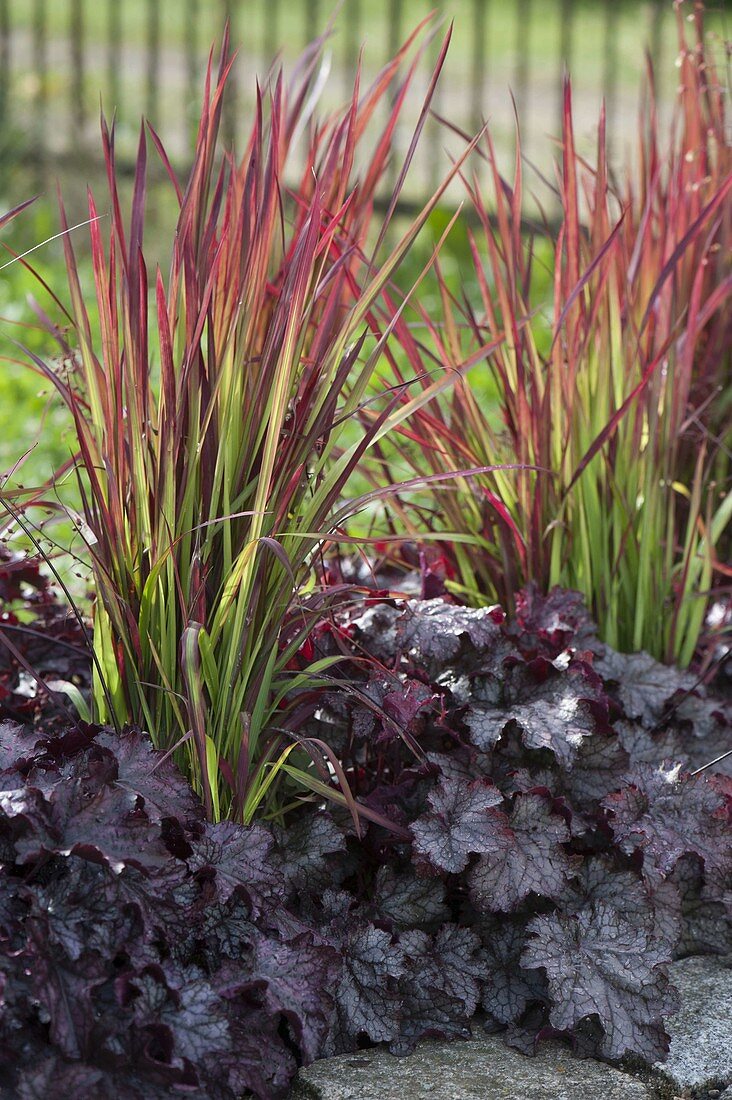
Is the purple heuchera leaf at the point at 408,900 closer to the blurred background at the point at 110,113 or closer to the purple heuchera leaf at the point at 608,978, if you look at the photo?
the purple heuchera leaf at the point at 608,978

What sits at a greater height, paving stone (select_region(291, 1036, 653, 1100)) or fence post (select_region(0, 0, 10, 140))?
fence post (select_region(0, 0, 10, 140))

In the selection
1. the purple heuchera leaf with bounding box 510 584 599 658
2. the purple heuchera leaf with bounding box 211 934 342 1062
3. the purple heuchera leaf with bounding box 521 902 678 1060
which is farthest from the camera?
the purple heuchera leaf with bounding box 510 584 599 658

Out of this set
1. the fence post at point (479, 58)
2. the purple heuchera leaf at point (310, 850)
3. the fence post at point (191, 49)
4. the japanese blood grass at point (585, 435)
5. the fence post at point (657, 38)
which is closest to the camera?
the purple heuchera leaf at point (310, 850)

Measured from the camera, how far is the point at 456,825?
1652 millimetres

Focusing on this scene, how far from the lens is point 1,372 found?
15.6 ft

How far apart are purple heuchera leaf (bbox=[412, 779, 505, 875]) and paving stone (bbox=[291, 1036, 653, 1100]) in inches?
9.4

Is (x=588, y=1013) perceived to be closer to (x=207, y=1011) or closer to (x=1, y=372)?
(x=207, y=1011)

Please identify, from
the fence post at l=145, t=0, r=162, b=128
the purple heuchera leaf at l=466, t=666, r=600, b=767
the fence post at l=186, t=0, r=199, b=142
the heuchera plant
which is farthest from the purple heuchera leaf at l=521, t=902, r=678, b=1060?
the fence post at l=145, t=0, r=162, b=128

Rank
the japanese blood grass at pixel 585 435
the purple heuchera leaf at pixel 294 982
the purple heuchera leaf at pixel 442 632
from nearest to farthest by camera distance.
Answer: the purple heuchera leaf at pixel 294 982 → the purple heuchera leaf at pixel 442 632 → the japanese blood grass at pixel 585 435

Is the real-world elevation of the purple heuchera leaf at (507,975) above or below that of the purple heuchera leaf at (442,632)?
below

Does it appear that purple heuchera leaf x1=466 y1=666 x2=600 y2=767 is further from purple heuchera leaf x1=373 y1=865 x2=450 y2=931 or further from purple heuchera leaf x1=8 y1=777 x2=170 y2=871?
purple heuchera leaf x1=8 y1=777 x2=170 y2=871

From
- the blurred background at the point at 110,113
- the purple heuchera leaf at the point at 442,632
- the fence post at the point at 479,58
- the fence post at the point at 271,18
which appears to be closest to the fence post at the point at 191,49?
the blurred background at the point at 110,113

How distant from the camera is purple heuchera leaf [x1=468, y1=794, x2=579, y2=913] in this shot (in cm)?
162

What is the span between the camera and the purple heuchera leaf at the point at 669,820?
1741 mm
